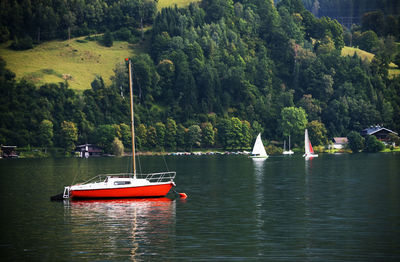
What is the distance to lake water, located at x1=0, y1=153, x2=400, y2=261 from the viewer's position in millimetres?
51812

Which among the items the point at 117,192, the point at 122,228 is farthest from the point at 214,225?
the point at 117,192

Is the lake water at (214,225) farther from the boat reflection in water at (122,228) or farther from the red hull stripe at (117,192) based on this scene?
the red hull stripe at (117,192)

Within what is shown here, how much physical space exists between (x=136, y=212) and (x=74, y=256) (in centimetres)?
2642

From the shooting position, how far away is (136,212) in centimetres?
7731

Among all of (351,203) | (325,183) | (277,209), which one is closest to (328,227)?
(277,209)

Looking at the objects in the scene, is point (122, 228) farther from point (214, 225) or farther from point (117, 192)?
point (117, 192)

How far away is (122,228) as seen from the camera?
213 feet

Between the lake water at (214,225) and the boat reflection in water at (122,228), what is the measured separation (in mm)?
92

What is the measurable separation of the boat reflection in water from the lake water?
0.09 meters

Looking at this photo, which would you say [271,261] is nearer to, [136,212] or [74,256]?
[74,256]

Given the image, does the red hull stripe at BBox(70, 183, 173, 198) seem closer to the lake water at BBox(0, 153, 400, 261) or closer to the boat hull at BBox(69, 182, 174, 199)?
the boat hull at BBox(69, 182, 174, 199)

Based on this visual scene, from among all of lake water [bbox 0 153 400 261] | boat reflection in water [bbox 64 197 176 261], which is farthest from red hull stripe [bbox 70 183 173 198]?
lake water [bbox 0 153 400 261]

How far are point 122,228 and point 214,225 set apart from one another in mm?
9583

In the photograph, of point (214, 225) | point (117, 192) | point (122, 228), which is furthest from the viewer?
point (117, 192)
